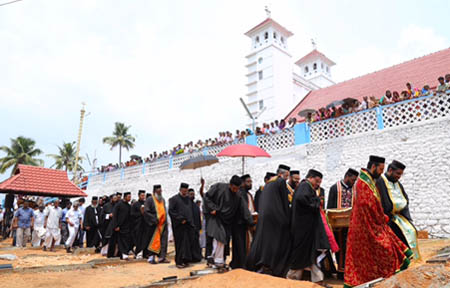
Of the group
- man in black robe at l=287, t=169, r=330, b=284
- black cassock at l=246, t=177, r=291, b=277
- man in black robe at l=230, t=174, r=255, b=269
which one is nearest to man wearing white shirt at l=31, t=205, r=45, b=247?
man in black robe at l=230, t=174, r=255, b=269

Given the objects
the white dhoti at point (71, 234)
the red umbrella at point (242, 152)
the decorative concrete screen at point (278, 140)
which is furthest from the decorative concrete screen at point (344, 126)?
the white dhoti at point (71, 234)

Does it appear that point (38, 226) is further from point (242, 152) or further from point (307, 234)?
point (307, 234)

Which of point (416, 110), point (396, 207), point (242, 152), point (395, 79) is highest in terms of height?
point (395, 79)

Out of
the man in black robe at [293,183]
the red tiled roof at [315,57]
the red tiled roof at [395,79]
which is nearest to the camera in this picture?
the man in black robe at [293,183]

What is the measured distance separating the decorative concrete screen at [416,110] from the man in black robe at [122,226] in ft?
25.4

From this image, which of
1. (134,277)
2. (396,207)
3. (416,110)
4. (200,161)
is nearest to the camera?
(396,207)

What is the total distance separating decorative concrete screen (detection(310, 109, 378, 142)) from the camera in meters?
10.2

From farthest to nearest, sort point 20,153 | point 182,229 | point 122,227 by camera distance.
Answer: point 20,153 < point 122,227 < point 182,229

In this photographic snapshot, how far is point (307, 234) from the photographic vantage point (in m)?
4.47

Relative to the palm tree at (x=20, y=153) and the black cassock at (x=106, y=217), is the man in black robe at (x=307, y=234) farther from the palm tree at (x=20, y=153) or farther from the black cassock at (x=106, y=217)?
the palm tree at (x=20, y=153)

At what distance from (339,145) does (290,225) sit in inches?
269

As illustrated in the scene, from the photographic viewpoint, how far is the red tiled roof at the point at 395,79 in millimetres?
13938

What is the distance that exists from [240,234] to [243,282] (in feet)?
6.54

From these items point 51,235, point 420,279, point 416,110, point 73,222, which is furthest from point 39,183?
point 416,110
